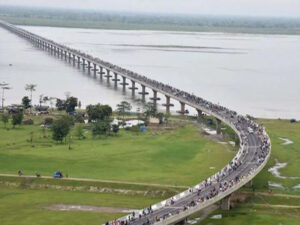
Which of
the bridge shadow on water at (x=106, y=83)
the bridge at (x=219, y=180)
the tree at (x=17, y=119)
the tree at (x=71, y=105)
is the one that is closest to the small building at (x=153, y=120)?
the bridge at (x=219, y=180)

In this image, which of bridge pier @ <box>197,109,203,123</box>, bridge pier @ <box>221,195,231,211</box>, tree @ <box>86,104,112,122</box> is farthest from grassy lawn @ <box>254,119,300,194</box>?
tree @ <box>86,104,112,122</box>

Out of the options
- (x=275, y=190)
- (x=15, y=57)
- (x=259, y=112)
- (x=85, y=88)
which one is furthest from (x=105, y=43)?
(x=275, y=190)

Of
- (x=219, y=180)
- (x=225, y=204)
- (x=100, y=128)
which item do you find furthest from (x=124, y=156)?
(x=225, y=204)

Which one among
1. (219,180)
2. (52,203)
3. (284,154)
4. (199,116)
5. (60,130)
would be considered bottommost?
(52,203)

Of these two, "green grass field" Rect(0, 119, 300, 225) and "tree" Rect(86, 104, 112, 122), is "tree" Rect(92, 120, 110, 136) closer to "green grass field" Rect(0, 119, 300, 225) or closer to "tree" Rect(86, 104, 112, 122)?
"green grass field" Rect(0, 119, 300, 225)

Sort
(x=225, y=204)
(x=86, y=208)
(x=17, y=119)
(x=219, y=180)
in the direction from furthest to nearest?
(x=17, y=119)
(x=219, y=180)
(x=225, y=204)
(x=86, y=208)

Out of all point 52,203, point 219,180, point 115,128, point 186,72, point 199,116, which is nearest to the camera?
point 52,203

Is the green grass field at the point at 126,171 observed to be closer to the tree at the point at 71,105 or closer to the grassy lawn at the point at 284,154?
the grassy lawn at the point at 284,154

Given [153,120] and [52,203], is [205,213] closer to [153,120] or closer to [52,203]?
[52,203]
